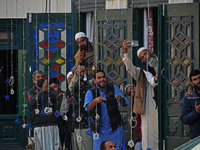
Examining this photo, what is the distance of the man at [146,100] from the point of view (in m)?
10.2

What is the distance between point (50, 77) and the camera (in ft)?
37.9

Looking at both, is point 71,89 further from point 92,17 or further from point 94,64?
point 92,17

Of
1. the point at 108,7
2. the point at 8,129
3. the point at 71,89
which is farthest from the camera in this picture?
the point at 8,129

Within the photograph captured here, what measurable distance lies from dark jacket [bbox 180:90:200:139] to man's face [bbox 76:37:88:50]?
261 centimetres

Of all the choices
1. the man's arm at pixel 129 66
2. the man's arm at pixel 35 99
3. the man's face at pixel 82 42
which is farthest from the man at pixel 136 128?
the man's arm at pixel 35 99

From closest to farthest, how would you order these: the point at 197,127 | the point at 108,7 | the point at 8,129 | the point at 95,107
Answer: the point at 197,127, the point at 95,107, the point at 108,7, the point at 8,129

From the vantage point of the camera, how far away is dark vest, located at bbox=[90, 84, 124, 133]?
10000mm

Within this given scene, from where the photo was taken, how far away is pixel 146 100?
10328 mm

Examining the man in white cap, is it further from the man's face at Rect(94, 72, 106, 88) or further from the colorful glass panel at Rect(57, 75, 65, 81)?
the colorful glass panel at Rect(57, 75, 65, 81)

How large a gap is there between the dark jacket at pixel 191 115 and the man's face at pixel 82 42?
2608 mm

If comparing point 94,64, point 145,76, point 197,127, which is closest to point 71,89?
point 94,64

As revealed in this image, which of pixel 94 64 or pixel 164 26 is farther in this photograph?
pixel 94 64

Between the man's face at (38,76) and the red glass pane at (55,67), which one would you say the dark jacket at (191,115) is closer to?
the man's face at (38,76)

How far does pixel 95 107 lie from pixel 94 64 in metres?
1.05
